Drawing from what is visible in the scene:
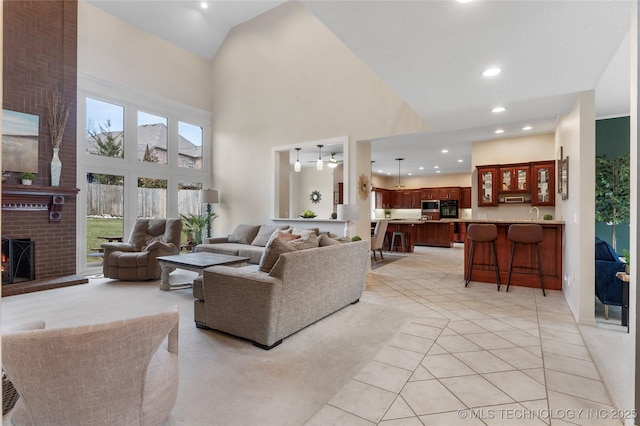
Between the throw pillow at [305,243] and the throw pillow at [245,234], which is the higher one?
the throw pillow at [305,243]

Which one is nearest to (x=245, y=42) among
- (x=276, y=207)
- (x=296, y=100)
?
(x=296, y=100)

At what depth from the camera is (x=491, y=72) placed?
3191mm

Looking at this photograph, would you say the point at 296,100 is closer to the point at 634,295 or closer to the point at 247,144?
the point at 247,144

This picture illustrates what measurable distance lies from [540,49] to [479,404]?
276cm

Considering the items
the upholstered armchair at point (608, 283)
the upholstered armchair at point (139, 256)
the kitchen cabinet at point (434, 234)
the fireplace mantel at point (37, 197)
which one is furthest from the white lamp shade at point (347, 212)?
the kitchen cabinet at point (434, 234)

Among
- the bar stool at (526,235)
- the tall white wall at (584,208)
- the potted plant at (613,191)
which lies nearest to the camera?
the tall white wall at (584,208)

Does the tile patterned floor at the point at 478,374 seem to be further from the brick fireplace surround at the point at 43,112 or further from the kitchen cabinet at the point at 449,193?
the kitchen cabinet at the point at 449,193

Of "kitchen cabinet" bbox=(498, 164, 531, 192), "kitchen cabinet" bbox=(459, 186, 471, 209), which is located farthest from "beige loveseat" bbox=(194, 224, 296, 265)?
"kitchen cabinet" bbox=(459, 186, 471, 209)

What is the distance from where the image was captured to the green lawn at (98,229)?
6.09 meters

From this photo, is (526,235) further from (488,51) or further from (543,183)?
(488,51)

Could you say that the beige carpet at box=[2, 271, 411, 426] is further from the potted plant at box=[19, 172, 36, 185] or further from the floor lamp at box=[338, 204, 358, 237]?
the potted plant at box=[19, 172, 36, 185]

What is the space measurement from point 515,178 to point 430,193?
240 inches

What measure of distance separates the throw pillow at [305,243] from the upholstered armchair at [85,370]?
1760mm

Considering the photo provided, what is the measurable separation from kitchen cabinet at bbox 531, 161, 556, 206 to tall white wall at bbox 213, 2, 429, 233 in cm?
274
